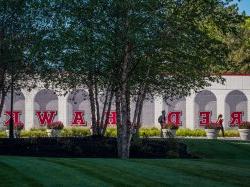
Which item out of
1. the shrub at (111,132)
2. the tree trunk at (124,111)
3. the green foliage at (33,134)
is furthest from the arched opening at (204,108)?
the tree trunk at (124,111)

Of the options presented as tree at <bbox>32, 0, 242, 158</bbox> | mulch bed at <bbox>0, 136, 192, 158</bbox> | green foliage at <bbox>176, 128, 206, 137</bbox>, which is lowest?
mulch bed at <bbox>0, 136, 192, 158</bbox>

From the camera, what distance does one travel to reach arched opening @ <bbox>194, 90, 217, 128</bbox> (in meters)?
49.3

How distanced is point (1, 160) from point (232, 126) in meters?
34.4

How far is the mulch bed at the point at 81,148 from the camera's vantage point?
2552cm

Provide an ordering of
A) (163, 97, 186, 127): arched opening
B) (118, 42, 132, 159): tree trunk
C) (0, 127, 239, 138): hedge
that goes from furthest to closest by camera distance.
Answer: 1. (163, 97, 186, 127): arched opening
2. (0, 127, 239, 138): hedge
3. (118, 42, 132, 159): tree trunk

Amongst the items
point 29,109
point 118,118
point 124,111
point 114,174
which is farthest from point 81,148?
point 29,109

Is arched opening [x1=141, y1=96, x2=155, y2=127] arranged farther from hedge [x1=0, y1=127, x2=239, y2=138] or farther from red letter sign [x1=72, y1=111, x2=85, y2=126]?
red letter sign [x1=72, y1=111, x2=85, y2=126]

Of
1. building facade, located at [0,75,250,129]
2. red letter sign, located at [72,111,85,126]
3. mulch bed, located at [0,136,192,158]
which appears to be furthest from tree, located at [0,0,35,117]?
building facade, located at [0,75,250,129]

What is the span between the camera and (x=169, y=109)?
162 feet

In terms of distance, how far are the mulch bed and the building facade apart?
20980mm

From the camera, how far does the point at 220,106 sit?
48875 millimetres

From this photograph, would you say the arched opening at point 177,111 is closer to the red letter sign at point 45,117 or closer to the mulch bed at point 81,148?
the red letter sign at point 45,117

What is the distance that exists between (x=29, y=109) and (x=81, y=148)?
23.7 meters

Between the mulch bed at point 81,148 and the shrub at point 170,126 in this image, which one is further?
the shrub at point 170,126
